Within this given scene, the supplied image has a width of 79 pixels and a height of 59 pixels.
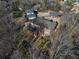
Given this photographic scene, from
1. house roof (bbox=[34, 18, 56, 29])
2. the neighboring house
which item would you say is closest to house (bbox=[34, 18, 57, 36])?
Result: house roof (bbox=[34, 18, 56, 29])

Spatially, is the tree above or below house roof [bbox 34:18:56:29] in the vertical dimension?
above

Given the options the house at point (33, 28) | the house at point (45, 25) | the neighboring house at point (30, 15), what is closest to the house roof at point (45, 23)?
the house at point (45, 25)

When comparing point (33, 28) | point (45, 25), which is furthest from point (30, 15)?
point (33, 28)

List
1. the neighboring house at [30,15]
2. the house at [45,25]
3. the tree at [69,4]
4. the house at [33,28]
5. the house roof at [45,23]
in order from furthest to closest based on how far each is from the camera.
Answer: the tree at [69,4] < the neighboring house at [30,15] < the house roof at [45,23] < the house at [33,28] < the house at [45,25]

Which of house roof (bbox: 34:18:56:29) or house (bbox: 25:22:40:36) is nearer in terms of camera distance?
house (bbox: 25:22:40:36)

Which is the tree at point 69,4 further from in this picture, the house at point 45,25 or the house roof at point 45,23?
the house roof at point 45,23

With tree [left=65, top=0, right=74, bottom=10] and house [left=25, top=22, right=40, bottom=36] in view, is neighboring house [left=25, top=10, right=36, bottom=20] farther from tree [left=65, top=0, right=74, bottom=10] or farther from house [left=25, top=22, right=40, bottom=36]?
tree [left=65, top=0, right=74, bottom=10]

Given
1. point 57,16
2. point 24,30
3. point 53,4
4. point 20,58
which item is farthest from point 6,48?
point 53,4

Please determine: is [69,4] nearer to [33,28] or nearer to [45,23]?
[45,23]

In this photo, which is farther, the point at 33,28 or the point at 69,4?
the point at 69,4

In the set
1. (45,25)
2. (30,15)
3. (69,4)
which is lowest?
(45,25)

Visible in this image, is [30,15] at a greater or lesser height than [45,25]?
greater

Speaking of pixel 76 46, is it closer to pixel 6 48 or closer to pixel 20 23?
pixel 6 48
